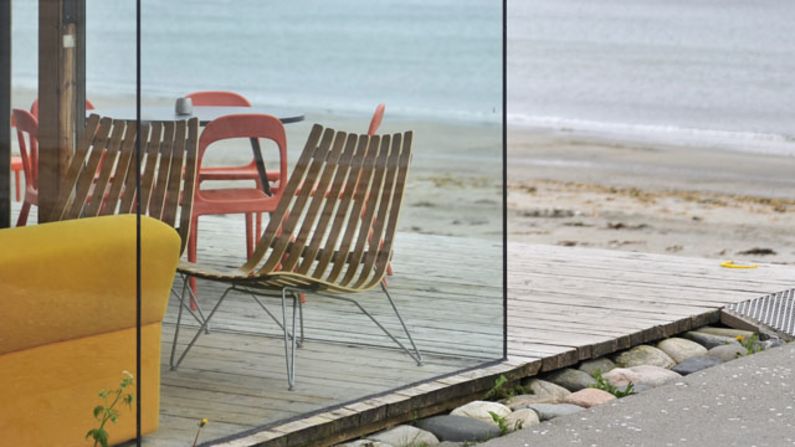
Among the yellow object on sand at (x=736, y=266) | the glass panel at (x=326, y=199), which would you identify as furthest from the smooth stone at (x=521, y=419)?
the yellow object on sand at (x=736, y=266)

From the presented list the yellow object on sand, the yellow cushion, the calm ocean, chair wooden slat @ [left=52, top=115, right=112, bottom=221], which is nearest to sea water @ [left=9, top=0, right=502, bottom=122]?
the calm ocean

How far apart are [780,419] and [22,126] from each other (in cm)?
287

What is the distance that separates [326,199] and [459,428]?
95 centimetres

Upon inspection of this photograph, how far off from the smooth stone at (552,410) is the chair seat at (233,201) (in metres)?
1.33

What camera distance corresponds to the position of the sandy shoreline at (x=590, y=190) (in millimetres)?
5410

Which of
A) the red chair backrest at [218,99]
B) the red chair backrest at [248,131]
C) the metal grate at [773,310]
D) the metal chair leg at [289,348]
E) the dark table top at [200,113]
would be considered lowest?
the metal grate at [773,310]

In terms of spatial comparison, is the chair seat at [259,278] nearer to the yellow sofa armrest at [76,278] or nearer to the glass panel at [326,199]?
the glass panel at [326,199]

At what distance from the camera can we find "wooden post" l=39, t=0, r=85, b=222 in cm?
433

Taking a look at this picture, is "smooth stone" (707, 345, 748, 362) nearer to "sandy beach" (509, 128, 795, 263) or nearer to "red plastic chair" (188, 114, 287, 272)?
"red plastic chair" (188, 114, 287, 272)

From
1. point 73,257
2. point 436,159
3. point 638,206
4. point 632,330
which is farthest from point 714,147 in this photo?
point 73,257

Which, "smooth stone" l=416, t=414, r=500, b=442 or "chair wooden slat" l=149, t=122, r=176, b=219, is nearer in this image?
"chair wooden slat" l=149, t=122, r=176, b=219

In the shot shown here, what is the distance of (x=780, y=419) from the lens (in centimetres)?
533

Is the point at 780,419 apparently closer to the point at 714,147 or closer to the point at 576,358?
the point at 576,358

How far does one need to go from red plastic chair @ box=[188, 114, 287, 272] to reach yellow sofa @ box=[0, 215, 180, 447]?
186mm
